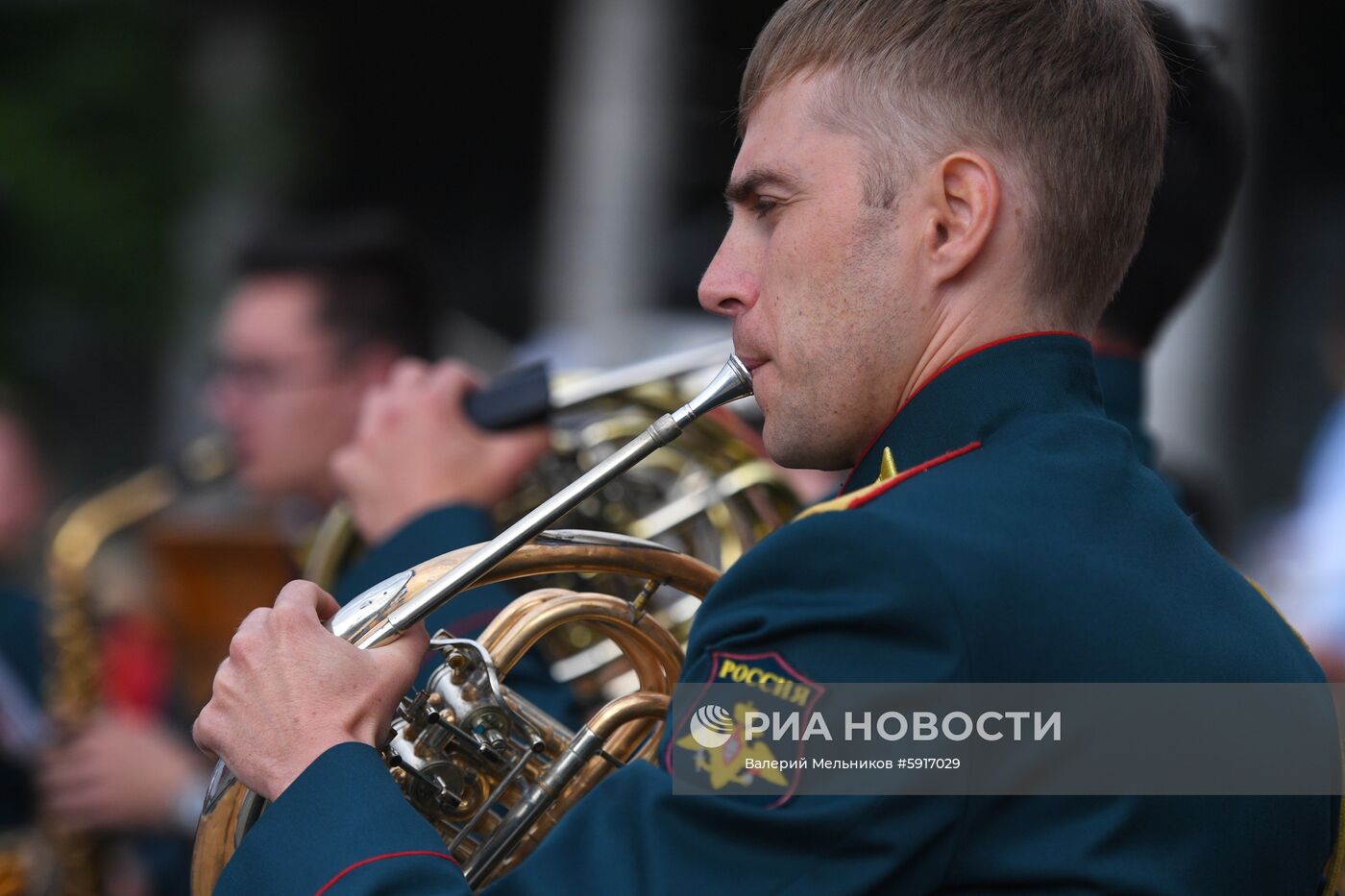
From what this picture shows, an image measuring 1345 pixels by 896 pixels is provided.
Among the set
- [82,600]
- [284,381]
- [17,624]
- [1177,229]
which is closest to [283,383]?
[284,381]

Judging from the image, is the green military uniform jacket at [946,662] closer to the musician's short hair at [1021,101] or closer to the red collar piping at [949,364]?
the red collar piping at [949,364]

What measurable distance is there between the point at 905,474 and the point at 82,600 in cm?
339

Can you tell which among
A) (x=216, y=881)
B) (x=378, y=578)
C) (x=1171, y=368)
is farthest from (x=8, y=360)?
(x=216, y=881)

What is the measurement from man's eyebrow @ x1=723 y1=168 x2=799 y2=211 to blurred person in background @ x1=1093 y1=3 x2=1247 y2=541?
0.86 m

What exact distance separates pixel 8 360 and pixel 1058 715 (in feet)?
21.8

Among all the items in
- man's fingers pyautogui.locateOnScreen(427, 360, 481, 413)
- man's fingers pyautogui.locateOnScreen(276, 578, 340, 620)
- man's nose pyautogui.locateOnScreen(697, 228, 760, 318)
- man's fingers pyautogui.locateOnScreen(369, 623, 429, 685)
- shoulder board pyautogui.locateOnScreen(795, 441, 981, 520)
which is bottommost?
man's fingers pyautogui.locateOnScreen(427, 360, 481, 413)

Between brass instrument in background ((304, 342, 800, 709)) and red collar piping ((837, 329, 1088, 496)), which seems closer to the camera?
red collar piping ((837, 329, 1088, 496))

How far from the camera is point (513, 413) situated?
2.42 metres

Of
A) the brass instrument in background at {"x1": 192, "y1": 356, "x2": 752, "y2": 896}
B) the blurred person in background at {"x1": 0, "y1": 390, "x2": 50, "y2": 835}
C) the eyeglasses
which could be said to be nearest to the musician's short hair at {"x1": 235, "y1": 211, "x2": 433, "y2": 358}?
the eyeglasses

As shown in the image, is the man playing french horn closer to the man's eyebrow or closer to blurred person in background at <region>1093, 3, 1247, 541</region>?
the man's eyebrow

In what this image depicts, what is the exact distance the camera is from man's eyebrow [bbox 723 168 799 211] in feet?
4.65

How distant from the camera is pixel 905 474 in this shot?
1312 millimetres

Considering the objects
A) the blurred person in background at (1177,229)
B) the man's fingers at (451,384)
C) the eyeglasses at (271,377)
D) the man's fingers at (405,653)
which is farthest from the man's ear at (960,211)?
the eyeglasses at (271,377)

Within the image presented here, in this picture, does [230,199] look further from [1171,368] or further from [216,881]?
[216,881]
